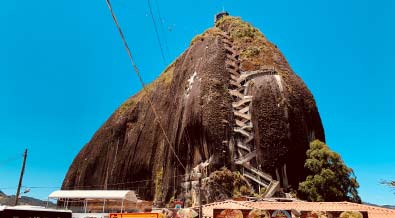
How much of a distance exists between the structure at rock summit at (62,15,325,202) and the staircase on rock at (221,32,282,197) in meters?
0.09

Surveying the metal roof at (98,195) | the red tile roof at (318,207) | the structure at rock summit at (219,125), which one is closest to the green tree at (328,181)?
the structure at rock summit at (219,125)

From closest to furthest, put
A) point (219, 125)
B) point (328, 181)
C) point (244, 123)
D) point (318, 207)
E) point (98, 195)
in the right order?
point (318, 207), point (328, 181), point (98, 195), point (219, 125), point (244, 123)

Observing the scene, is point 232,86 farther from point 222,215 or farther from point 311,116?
point 222,215

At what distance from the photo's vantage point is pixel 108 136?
47.4 metres

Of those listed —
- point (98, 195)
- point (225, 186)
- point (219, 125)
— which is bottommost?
point (98, 195)

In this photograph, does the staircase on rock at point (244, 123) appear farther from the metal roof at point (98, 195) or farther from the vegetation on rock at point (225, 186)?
the metal roof at point (98, 195)

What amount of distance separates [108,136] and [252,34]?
24466 millimetres

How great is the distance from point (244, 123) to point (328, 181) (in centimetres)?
911

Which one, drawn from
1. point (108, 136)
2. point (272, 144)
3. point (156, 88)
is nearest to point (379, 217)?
point (272, 144)

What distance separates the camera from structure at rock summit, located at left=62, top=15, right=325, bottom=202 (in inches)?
1211

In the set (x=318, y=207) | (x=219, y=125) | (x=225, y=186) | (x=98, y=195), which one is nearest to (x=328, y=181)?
(x=318, y=207)

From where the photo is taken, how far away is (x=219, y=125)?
31891 millimetres

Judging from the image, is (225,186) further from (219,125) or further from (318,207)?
(318,207)

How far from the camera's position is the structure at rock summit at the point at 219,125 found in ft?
101
